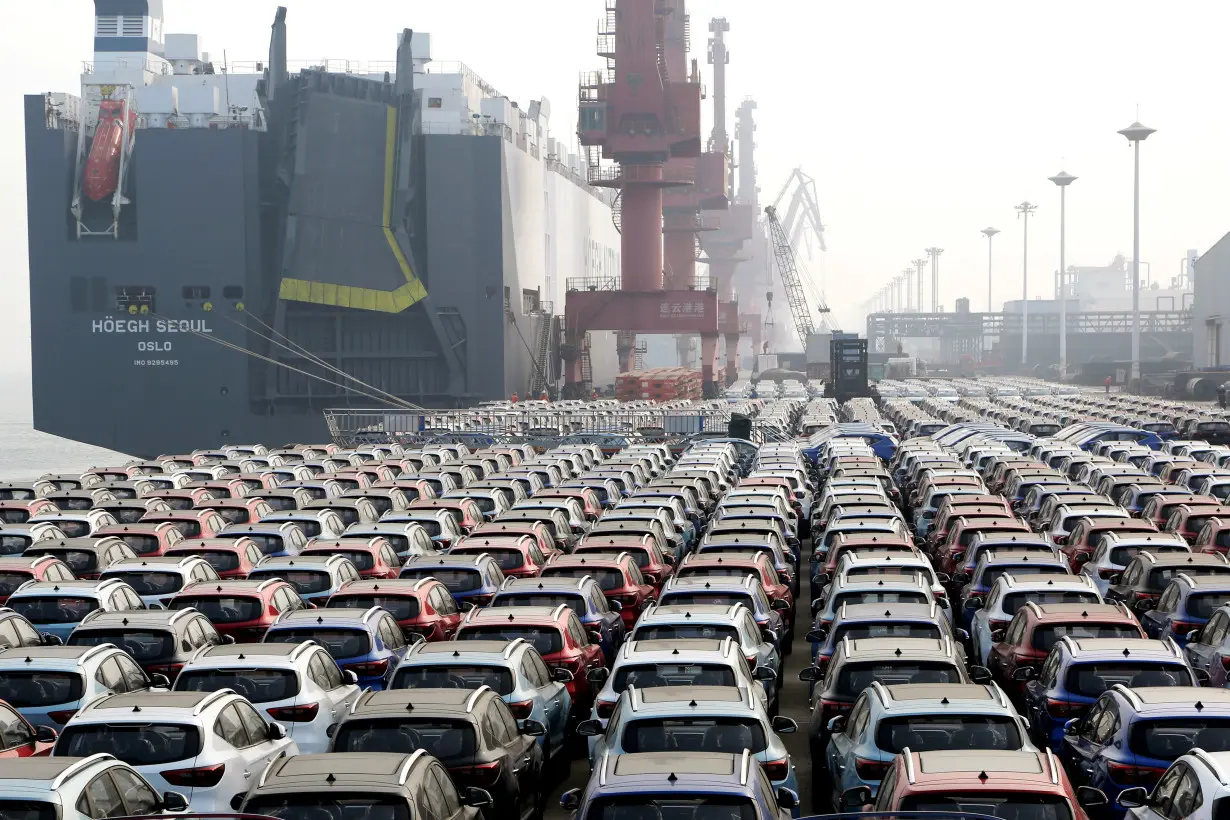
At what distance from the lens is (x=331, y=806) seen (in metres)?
7.34

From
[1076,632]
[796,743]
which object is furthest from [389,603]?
[1076,632]

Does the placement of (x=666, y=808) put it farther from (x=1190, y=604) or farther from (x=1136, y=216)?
(x=1136, y=216)

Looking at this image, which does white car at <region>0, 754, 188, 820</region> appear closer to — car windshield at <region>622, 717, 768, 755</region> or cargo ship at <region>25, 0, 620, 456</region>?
car windshield at <region>622, 717, 768, 755</region>

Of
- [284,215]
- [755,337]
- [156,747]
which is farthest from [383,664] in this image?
[755,337]

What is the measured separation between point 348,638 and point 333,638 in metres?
0.11

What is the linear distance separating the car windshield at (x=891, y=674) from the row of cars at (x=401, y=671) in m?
0.59

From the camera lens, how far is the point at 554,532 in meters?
21.7

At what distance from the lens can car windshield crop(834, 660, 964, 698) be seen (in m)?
10.5

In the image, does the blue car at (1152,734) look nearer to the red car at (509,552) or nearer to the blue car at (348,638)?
the blue car at (348,638)

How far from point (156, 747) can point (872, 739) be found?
3724mm

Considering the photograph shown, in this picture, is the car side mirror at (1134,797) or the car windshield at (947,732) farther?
the car windshield at (947,732)

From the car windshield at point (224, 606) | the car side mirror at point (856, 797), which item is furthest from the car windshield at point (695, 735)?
the car windshield at point (224, 606)

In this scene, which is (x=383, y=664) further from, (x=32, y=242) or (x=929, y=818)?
(x=32, y=242)

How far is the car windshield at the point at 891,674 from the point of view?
10.5 metres
